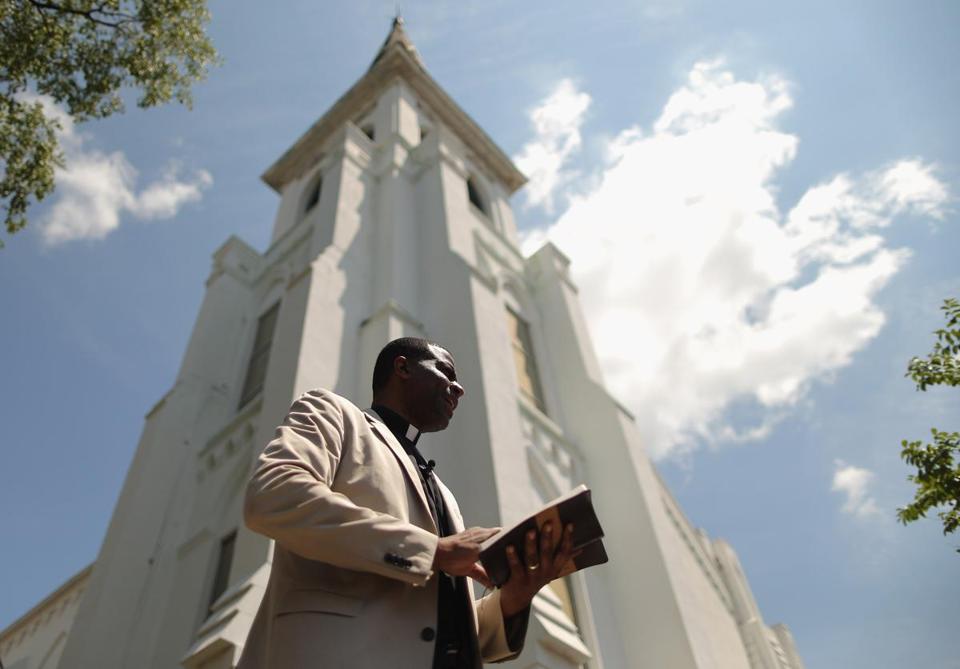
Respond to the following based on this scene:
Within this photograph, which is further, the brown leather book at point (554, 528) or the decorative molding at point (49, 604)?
the decorative molding at point (49, 604)

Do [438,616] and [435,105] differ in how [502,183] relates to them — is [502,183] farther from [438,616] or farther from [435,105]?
[438,616]

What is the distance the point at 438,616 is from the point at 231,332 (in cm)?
1364

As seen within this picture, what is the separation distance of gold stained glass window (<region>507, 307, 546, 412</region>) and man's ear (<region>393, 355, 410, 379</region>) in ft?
31.9

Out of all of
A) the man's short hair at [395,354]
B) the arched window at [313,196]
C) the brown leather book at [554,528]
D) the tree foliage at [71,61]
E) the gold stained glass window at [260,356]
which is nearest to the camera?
the brown leather book at [554,528]

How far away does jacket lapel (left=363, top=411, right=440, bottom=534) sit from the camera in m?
Answer: 2.31

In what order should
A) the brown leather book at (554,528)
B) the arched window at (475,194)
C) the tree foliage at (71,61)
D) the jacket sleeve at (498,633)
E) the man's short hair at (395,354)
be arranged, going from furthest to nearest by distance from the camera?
the arched window at (475,194) → the tree foliage at (71,61) → the man's short hair at (395,354) → the jacket sleeve at (498,633) → the brown leather book at (554,528)

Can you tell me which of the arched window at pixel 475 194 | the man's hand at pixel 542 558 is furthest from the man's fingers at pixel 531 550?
the arched window at pixel 475 194

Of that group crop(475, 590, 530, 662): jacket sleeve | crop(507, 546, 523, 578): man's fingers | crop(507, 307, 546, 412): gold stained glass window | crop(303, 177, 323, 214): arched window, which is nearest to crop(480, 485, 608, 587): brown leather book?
crop(507, 546, 523, 578): man's fingers

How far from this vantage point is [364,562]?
1813mm

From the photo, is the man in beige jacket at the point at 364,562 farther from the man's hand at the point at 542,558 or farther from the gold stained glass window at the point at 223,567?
the gold stained glass window at the point at 223,567

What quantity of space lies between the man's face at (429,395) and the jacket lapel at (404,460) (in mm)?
162

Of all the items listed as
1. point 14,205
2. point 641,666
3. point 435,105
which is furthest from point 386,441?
point 435,105

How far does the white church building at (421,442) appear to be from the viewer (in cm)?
→ 887

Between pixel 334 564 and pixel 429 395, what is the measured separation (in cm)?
87
